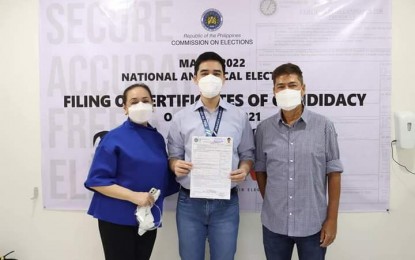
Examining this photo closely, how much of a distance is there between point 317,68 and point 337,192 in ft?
2.99

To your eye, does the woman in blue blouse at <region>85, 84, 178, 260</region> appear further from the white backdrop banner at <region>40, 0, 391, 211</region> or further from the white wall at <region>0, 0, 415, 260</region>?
the white wall at <region>0, 0, 415, 260</region>

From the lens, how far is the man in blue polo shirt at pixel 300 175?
1.55 metres

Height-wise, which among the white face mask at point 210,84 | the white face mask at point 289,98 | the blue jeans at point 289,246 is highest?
the white face mask at point 210,84

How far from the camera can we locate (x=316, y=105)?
6.99 feet

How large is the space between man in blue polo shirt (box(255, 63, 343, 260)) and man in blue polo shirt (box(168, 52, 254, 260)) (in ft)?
0.62

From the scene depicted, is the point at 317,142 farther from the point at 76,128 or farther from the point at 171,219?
the point at 76,128

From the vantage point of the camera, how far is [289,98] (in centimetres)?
157

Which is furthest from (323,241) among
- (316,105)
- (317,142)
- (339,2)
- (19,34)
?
(19,34)

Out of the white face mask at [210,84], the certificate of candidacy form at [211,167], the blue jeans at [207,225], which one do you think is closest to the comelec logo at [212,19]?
the white face mask at [210,84]

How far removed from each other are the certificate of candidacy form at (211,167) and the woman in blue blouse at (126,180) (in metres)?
0.19

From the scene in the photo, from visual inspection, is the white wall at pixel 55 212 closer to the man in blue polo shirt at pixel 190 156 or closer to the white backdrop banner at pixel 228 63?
the white backdrop banner at pixel 228 63

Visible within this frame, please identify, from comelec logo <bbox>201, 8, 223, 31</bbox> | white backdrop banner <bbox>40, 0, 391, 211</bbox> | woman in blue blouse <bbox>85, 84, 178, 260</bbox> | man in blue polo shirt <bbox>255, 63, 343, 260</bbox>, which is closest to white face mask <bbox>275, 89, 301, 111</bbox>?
man in blue polo shirt <bbox>255, 63, 343, 260</bbox>

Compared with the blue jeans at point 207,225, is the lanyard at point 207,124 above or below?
above

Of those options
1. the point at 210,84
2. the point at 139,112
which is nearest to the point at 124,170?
the point at 139,112
